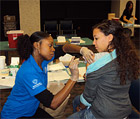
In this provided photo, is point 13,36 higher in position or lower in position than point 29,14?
lower

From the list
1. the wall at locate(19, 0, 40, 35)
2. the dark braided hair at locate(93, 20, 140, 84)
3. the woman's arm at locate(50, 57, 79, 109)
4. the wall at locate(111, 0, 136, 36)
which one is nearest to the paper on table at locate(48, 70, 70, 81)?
the woman's arm at locate(50, 57, 79, 109)

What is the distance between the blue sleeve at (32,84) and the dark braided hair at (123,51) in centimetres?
65

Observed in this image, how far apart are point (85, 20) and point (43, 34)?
9.85 metres

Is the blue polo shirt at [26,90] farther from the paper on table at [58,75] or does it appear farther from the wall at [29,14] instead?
the wall at [29,14]

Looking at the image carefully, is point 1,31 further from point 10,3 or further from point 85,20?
point 85,20

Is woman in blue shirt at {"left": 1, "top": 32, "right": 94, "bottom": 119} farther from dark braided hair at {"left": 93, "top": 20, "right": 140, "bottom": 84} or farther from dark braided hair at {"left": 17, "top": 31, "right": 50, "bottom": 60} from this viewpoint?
dark braided hair at {"left": 93, "top": 20, "right": 140, "bottom": 84}

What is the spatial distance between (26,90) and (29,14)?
6.13 metres

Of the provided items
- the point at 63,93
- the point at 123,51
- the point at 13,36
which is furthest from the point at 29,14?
the point at 123,51

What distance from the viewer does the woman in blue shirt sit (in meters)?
1.66

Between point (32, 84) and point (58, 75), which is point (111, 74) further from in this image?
point (58, 75)

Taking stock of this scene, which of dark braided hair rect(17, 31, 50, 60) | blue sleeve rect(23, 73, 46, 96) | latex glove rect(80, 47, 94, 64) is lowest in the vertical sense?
blue sleeve rect(23, 73, 46, 96)

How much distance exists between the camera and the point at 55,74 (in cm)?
251

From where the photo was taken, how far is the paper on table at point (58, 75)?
2.37m

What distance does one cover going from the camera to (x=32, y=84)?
165 centimetres
